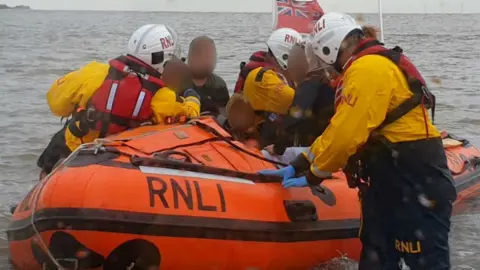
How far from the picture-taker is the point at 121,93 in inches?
183

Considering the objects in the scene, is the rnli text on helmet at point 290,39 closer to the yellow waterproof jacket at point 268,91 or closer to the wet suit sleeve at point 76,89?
the yellow waterproof jacket at point 268,91

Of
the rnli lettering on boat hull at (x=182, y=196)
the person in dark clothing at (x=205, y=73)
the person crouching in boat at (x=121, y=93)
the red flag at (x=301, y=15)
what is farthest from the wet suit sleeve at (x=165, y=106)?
the red flag at (x=301, y=15)

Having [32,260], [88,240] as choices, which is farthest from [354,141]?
[32,260]

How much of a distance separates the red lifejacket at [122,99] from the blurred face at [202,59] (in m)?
1.49

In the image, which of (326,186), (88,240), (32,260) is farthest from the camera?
(326,186)

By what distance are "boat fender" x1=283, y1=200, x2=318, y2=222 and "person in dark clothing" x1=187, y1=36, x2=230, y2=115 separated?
6.70ft

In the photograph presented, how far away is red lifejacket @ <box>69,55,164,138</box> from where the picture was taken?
4.66 metres

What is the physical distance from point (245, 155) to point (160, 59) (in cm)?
85

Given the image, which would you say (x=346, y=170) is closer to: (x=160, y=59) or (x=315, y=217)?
(x=315, y=217)

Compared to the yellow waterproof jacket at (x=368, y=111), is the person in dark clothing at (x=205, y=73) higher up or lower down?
lower down

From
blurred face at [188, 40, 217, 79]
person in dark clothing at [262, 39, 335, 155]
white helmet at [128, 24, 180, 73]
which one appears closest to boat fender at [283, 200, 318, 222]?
person in dark clothing at [262, 39, 335, 155]

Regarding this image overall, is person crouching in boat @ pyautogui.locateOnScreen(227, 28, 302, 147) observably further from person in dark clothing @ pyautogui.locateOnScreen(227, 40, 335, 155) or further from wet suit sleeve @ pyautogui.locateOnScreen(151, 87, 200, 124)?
wet suit sleeve @ pyautogui.locateOnScreen(151, 87, 200, 124)

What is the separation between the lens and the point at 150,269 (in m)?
3.88

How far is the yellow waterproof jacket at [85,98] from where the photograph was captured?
4.77 m
